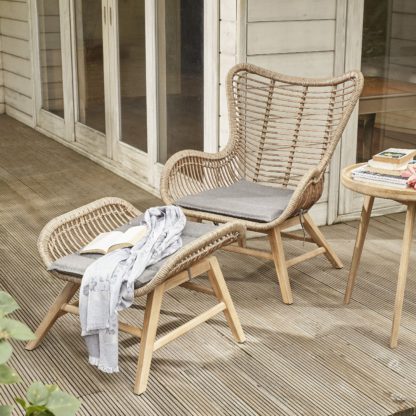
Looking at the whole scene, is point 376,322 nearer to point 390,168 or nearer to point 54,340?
point 390,168

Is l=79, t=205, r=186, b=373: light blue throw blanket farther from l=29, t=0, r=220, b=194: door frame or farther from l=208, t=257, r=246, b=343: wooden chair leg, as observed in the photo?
l=29, t=0, r=220, b=194: door frame

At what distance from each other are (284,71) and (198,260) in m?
1.46

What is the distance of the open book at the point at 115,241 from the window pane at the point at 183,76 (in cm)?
150

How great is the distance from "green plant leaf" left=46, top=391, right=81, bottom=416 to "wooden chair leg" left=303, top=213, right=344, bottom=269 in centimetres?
239

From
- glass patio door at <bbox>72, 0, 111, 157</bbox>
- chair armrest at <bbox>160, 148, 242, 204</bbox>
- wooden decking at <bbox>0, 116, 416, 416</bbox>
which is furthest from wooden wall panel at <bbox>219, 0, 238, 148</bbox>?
glass patio door at <bbox>72, 0, 111, 157</bbox>

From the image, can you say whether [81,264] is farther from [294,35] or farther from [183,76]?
[183,76]

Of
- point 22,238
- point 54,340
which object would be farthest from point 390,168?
point 22,238

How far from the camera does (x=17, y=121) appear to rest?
Answer: 285 inches

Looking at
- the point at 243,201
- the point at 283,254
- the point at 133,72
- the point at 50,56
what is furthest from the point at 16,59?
the point at 283,254

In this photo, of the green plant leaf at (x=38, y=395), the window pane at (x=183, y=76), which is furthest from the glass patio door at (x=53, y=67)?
the green plant leaf at (x=38, y=395)

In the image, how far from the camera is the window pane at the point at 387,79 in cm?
410

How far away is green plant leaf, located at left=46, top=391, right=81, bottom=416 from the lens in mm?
1116

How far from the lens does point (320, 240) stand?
3557 mm

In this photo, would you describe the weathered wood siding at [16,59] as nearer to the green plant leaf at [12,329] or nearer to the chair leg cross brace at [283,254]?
the chair leg cross brace at [283,254]
